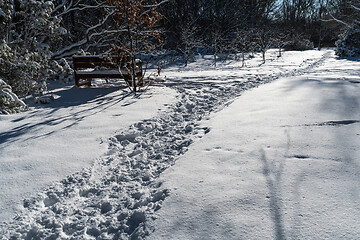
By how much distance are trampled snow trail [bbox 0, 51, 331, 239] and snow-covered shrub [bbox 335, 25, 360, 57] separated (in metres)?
20.6

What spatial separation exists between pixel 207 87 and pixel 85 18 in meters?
13.7

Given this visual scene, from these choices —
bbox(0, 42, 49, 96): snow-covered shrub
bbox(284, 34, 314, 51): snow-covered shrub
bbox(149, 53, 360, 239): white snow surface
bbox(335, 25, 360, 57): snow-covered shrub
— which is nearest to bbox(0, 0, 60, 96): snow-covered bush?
bbox(0, 42, 49, 96): snow-covered shrub

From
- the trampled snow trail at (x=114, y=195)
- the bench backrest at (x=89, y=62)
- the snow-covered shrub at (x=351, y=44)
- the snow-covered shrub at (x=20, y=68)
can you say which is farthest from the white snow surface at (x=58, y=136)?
the snow-covered shrub at (x=351, y=44)

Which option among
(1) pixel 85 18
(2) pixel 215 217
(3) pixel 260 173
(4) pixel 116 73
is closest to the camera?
(2) pixel 215 217

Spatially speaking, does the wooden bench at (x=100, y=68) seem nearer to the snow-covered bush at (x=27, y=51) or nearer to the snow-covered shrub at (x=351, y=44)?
the snow-covered bush at (x=27, y=51)

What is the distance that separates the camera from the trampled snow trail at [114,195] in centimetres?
227

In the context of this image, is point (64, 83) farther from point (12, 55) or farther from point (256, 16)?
point (256, 16)

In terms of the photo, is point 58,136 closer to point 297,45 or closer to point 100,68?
point 100,68

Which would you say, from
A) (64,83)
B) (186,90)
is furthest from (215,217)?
(64,83)

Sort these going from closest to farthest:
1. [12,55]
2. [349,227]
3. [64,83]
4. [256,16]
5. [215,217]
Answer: [349,227] < [215,217] < [12,55] < [64,83] < [256,16]

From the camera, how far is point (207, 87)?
8633 millimetres

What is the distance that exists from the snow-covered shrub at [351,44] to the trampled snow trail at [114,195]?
20572mm

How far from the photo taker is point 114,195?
9.05 ft

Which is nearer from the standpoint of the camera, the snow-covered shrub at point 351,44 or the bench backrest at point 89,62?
the bench backrest at point 89,62
